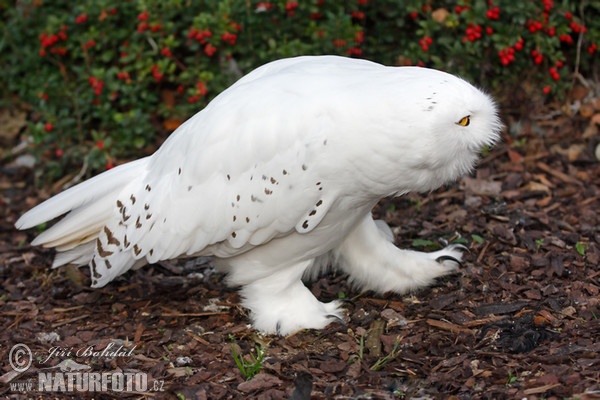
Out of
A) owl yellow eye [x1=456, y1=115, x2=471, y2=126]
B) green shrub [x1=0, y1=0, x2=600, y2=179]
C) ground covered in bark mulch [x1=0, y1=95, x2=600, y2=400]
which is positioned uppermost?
owl yellow eye [x1=456, y1=115, x2=471, y2=126]

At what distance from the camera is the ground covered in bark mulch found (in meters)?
3.70

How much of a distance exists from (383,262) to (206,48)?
86.6 inches

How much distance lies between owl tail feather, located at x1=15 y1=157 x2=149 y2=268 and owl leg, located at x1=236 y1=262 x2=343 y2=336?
33.4 inches

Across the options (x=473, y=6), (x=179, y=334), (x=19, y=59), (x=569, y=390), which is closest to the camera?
(x=569, y=390)

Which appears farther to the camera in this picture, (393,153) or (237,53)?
(237,53)

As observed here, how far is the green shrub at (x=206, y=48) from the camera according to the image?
572 cm

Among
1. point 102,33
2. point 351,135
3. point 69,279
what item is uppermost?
point 351,135

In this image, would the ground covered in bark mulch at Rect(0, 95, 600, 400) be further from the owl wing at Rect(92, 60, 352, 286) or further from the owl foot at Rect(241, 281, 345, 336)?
the owl wing at Rect(92, 60, 352, 286)

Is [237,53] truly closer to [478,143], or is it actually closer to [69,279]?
[69,279]

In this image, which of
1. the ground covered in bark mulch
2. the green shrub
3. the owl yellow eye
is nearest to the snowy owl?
the owl yellow eye

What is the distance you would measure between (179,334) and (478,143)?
1812 mm

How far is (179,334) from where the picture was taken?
434 centimetres

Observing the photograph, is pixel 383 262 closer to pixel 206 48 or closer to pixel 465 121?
pixel 465 121

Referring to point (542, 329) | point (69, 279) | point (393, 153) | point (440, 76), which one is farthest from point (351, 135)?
point (69, 279)
